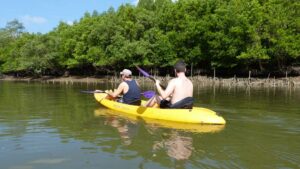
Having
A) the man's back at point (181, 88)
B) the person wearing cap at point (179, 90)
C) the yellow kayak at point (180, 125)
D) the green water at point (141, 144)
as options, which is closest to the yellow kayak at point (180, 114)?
the yellow kayak at point (180, 125)

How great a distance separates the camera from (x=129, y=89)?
16734 millimetres

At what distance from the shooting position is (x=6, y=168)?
27.7 feet

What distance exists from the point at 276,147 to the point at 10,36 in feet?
354

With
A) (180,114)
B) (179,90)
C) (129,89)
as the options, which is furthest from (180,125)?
(129,89)

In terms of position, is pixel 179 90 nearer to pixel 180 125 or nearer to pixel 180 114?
pixel 180 114

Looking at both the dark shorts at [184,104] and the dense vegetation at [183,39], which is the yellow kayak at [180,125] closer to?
the dark shorts at [184,104]

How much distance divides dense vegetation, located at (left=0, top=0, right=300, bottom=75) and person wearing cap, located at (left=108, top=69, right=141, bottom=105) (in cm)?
3570

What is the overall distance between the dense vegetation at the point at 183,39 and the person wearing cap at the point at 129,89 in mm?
35699

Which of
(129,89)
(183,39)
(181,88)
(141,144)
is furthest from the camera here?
(183,39)

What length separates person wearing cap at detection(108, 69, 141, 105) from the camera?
16.4 meters

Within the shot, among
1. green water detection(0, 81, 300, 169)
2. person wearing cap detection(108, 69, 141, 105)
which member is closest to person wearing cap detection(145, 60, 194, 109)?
green water detection(0, 81, 300, 169)

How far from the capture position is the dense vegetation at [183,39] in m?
51.8

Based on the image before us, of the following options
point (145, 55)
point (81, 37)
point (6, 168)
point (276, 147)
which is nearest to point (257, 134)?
point (276, 147)

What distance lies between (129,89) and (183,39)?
43.6m
